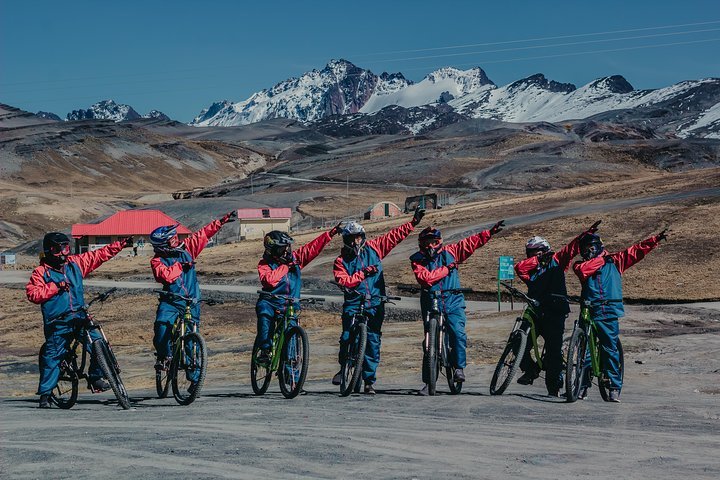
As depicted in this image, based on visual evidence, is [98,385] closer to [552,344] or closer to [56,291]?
[56,291]

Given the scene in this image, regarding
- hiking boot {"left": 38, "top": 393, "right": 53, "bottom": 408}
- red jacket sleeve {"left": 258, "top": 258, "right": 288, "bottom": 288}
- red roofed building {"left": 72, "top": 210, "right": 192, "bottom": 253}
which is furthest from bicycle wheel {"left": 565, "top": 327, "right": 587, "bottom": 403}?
red roofed building {"left": 72, "top": 210, "right": 192, "bottom": 253}

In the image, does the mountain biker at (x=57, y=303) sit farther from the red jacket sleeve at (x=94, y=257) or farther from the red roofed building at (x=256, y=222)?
the red roofed building at (x=256, y=222)

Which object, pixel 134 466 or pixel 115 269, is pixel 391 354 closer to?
pixel 134 466

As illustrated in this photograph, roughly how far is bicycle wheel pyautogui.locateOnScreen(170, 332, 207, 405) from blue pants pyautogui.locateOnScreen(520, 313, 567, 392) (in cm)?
405

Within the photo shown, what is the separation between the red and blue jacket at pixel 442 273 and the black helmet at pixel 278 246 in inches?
61.7

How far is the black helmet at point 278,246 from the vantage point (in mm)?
12391

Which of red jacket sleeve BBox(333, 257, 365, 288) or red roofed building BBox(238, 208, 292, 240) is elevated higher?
red roofed building BBox(238, 208, 292, 240)

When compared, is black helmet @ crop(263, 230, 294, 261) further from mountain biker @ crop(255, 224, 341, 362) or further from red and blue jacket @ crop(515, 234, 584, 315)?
red and blue jacket @ crop(515, 234, 584, 315)

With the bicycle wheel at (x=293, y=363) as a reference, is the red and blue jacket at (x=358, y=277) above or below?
above

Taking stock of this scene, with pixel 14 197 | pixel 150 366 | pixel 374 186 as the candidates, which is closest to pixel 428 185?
pixel 374 186

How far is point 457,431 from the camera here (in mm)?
9195

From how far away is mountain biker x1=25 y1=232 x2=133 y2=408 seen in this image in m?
11.5

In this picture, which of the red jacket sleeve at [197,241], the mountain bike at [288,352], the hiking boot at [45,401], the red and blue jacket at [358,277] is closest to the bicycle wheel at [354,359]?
the red and blue jacket at [358,277]

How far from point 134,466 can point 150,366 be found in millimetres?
13805
